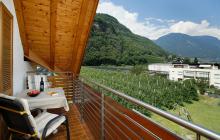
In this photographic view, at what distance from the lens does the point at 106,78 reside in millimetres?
38500

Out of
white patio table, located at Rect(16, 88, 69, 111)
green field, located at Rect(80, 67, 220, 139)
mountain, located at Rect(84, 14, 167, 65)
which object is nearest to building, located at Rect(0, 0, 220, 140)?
white patio table, located at Rect(16, 88, 69, 111)

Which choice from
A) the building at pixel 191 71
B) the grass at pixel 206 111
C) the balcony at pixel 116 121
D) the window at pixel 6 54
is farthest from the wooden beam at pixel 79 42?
the building at pixel 191 71

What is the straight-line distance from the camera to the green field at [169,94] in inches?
1492

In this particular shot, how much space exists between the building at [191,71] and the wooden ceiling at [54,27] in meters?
56.9

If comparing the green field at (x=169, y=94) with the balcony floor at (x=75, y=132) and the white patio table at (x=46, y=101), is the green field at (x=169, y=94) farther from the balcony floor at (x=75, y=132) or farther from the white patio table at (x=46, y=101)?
the white patio table at (x=46, y=101)

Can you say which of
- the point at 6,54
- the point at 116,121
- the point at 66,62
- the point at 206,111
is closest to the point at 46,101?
the point at 6,54

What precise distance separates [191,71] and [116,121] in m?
62.4

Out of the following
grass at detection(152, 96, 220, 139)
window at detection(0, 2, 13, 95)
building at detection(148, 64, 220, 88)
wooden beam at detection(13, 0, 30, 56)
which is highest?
wooden beam at detection(13, 0, 30, 56)

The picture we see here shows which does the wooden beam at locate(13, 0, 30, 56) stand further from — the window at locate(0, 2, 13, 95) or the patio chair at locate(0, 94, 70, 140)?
the patio chair at locate(0, 94, 70, 140)

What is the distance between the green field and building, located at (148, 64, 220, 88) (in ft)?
23.4

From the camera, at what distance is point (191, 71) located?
59.8 meters

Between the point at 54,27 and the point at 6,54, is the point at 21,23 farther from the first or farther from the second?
the point at 6,54

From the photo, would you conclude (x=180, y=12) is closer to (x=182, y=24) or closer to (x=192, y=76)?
(x=182, y=24)

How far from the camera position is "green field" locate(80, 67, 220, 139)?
37906mm
